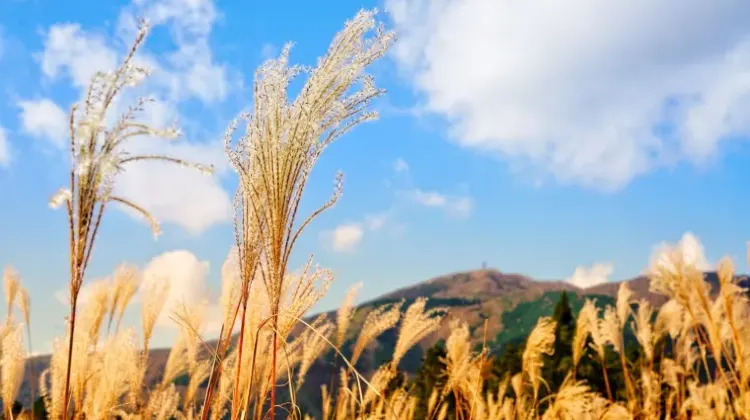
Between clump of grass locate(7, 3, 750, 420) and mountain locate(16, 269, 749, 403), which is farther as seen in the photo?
mountain locate(16, 269, 749, 403)

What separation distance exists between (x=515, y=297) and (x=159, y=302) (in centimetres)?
10981

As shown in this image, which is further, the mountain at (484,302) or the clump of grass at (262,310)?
the mountain at (484,302)

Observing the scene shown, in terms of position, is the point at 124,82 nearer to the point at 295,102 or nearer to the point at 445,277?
the point at 295,102

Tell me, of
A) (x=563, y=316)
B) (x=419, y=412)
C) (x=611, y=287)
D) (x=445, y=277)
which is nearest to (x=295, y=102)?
(x=419, y=412)

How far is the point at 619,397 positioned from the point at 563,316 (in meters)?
4.30

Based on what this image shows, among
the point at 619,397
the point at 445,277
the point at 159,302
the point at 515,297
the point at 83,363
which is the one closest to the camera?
the point at 83,363

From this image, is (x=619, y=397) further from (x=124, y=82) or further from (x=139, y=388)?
(x=124, y=82)

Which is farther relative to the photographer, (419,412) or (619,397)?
(619,397)

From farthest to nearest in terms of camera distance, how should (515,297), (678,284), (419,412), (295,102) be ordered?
(515,297) < (419,412) < (678,284) < (295,102)

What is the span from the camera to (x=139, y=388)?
131 inches

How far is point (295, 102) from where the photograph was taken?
2.01 meters

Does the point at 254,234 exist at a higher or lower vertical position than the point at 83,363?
higher

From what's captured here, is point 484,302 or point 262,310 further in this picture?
point 484,302

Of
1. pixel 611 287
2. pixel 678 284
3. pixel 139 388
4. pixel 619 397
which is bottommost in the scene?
pixel 619 397
